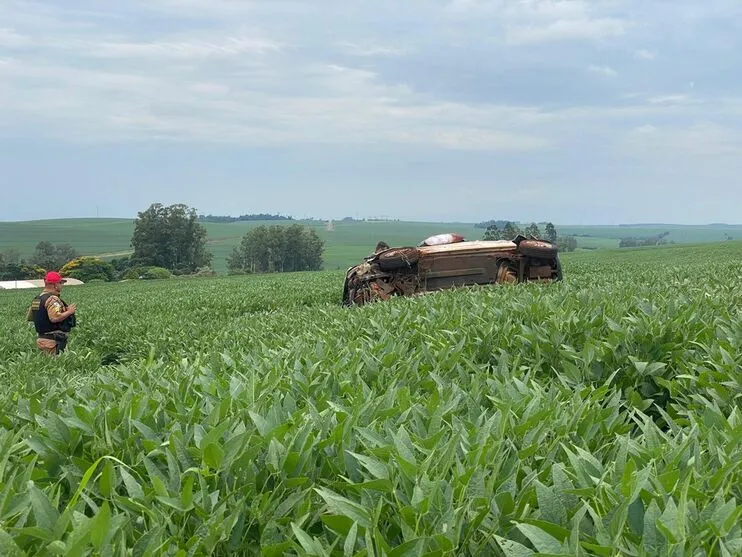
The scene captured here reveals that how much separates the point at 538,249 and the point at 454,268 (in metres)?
1.90

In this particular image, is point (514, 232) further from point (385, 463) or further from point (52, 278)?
point (385, 463)

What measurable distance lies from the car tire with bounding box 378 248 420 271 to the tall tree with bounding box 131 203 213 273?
305 ft

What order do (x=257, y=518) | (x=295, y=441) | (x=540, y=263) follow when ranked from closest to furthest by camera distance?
(x=257, y=518), (x=295, y=441), (x=540, y=263)

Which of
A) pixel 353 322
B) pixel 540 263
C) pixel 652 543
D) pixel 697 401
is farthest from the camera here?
pixel 540 263

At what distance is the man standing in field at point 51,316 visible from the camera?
11.8m

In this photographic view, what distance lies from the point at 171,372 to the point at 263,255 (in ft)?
353

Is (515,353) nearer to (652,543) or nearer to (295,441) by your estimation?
(295,441)

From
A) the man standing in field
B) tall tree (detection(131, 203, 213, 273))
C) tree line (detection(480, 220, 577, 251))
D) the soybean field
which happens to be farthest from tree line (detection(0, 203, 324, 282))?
Result: the soybean field

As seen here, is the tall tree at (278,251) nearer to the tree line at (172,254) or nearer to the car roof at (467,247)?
the tree line at (172,254)

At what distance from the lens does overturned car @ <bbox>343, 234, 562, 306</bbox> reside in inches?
562

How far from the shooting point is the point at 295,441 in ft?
8.02

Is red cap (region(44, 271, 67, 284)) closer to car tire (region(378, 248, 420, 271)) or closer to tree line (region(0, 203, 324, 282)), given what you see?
car tire (region(378, 248, 420, 271))

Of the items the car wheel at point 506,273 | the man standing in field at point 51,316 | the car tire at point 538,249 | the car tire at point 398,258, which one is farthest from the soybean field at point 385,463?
the car wheel at point 506,273

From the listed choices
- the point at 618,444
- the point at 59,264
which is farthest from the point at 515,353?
the point at 59,264
